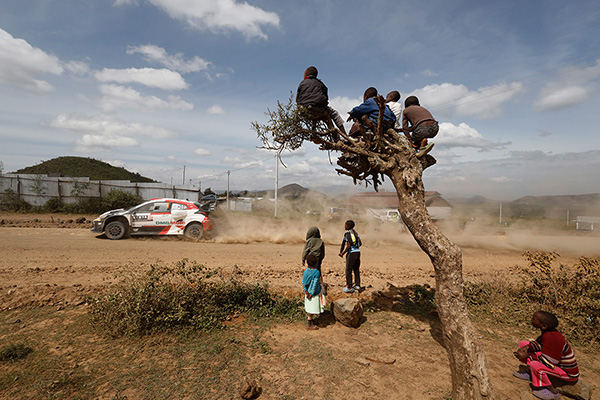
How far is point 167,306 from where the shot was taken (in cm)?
505

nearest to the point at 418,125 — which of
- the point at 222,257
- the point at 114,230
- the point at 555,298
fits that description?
the point at 555,298

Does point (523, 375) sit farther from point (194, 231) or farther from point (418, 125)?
point (194, 231)

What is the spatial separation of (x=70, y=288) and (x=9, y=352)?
8.00 feet

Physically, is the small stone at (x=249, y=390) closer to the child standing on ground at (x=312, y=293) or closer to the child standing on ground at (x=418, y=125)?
the child standing on ground at (x=312, y=293)

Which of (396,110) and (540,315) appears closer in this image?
(540,315)

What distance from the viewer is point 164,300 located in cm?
511

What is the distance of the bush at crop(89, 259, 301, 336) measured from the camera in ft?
15.6

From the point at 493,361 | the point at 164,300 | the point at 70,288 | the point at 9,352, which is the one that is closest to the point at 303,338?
the point at 164,300

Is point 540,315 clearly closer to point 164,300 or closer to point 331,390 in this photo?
point 331,390

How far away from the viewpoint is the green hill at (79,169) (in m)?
52.1

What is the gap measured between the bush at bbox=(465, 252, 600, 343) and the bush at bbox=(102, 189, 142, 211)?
2389 centimetres

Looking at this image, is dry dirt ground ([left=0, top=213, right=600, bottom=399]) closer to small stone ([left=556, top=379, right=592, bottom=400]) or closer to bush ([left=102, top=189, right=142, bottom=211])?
small stone ([left=556, top=379, right=592, bottom=400])

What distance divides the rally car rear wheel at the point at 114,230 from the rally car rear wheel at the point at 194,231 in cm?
246

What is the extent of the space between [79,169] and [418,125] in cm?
6515
